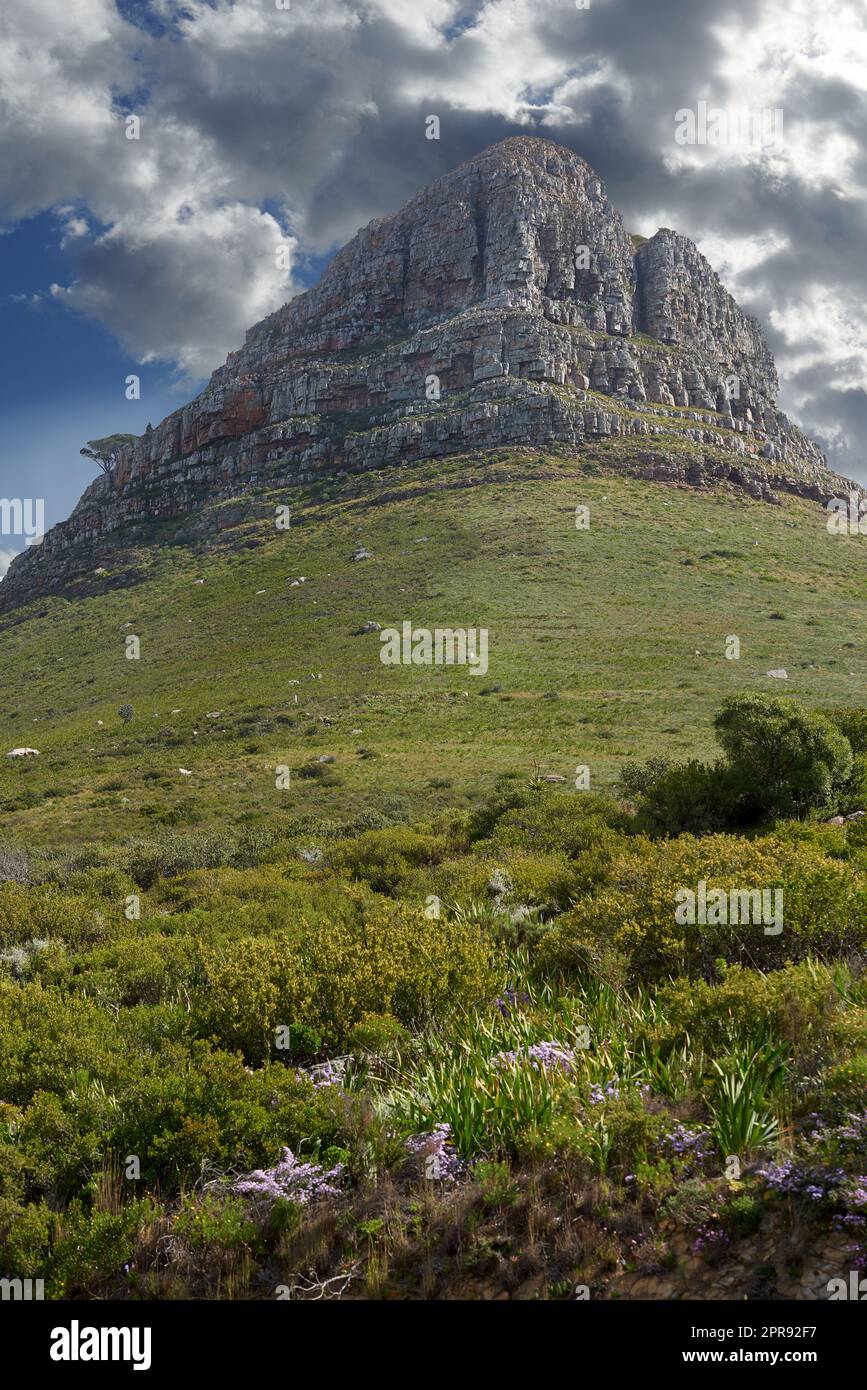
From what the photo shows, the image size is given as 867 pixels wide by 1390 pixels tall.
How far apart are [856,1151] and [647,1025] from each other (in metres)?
1.85

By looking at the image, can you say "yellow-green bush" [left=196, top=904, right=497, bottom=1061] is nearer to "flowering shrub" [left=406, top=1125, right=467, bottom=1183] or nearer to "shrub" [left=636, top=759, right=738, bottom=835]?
"flowering shrub" [left=406, top=1125, right=467, bottom=1183]

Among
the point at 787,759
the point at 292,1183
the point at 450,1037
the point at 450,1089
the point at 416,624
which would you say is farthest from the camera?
the point at 416,624

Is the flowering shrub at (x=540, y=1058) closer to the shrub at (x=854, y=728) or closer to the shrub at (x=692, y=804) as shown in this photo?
the shrub at (x=692, y=804)

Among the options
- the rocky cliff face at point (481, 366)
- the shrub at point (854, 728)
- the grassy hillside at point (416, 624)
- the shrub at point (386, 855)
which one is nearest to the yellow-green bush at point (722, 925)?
the shrub at point (386, 855)

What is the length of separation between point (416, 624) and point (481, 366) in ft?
193

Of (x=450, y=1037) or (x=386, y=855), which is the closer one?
(x=450, y=1037)

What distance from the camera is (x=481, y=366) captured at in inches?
3607

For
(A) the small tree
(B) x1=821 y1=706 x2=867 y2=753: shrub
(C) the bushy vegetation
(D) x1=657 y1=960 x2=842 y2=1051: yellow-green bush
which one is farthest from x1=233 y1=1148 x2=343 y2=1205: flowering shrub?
(B) x1=821 y1=706 x2=867 y2=753: shrub

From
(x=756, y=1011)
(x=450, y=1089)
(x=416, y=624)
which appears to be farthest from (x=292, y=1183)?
(x=416, y=624)

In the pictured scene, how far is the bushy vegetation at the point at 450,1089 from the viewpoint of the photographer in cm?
363

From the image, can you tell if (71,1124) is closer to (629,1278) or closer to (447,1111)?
(447,1111)

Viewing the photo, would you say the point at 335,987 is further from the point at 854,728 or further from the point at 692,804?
the point at 854,728

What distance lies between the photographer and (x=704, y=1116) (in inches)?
167

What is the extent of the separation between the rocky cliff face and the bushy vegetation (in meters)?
75.3
